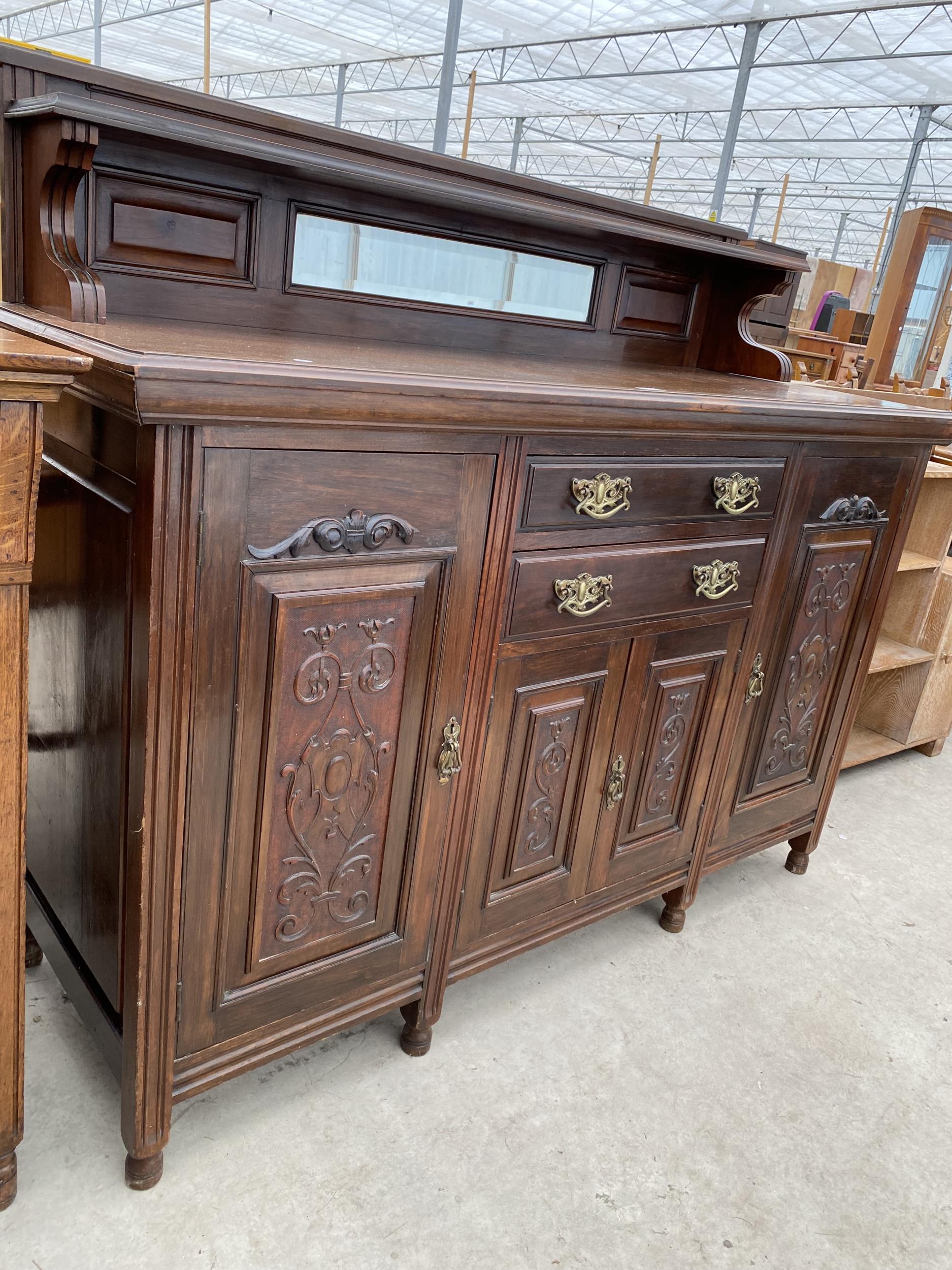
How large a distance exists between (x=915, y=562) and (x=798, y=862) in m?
1.18

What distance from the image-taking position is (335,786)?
141 centimetres

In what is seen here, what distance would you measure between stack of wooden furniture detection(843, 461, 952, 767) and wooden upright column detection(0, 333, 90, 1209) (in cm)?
251

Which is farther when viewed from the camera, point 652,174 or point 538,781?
point 652,174

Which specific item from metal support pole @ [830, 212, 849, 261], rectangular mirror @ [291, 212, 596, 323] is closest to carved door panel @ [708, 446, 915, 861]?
rectangular mirror @ [291, 212, 596, 323]

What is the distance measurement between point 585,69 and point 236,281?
13.4 metres

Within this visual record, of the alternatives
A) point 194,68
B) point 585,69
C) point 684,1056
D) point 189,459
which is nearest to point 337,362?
point 189,459

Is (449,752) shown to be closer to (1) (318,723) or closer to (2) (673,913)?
(1) (318,723)

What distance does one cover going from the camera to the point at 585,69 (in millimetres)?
12812

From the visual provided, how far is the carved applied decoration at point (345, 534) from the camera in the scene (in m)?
1.20

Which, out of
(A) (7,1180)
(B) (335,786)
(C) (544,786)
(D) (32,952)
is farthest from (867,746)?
(A) (7,1180)

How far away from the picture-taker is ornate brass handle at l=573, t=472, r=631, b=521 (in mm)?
1505

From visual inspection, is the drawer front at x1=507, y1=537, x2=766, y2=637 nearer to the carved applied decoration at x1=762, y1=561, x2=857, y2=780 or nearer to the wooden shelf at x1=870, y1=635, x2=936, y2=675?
the carved applied decoration at x1=762, y1=561, x2=857, y2=780

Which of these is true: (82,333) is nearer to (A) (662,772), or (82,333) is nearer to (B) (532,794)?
(B) (532,794)

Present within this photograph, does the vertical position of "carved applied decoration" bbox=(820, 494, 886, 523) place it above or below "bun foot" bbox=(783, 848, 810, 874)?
above
